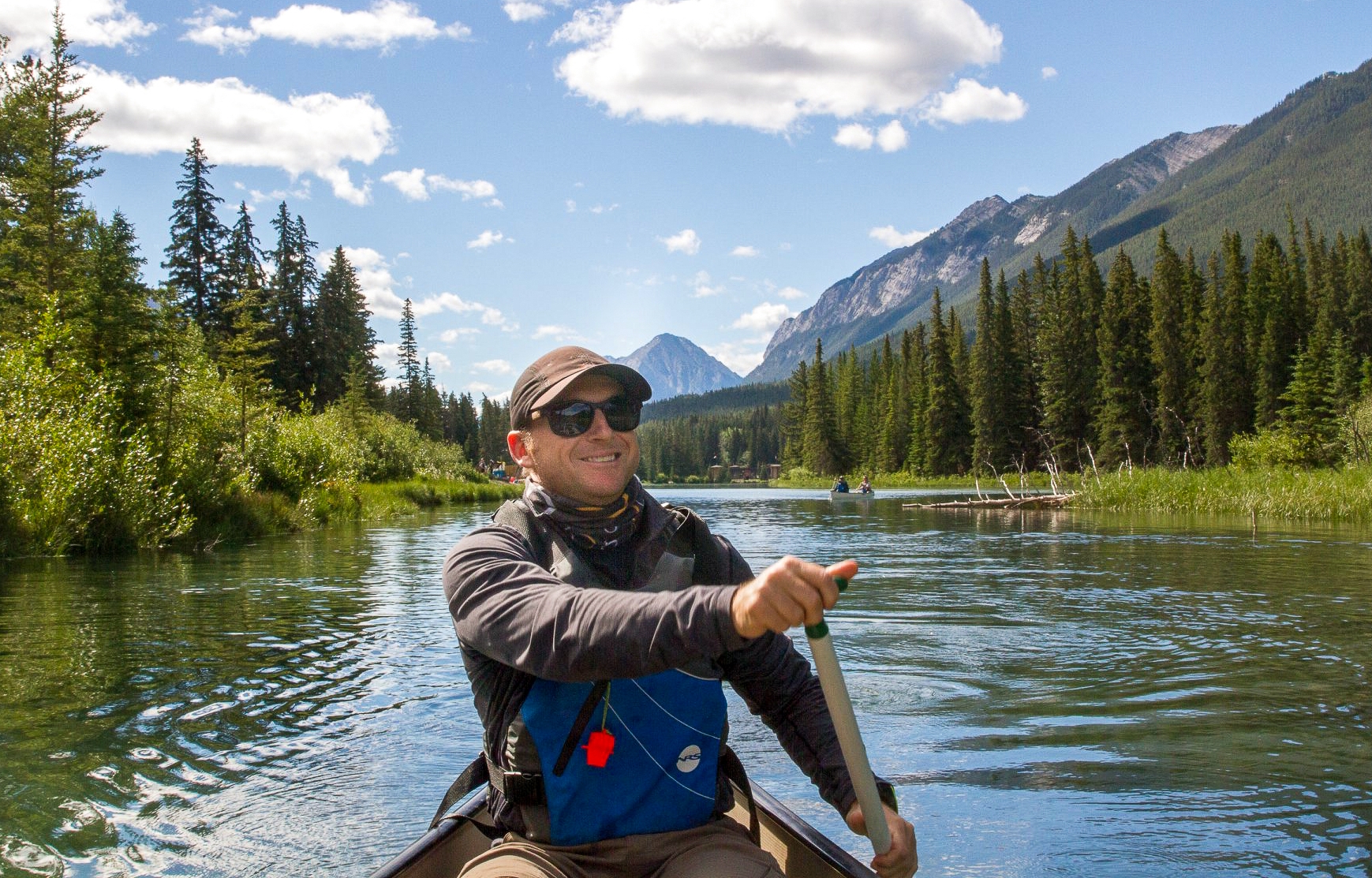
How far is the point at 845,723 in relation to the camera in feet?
6.72

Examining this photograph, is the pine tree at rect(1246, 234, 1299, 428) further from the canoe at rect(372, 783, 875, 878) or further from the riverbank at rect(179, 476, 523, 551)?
the canoe at rect(372, 783, 875, 878)

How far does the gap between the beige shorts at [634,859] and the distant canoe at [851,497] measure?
54421mm

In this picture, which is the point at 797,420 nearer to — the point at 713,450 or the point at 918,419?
the point at 918,419

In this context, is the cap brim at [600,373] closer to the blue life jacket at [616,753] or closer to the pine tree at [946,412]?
the blue life jacket at [616,753]

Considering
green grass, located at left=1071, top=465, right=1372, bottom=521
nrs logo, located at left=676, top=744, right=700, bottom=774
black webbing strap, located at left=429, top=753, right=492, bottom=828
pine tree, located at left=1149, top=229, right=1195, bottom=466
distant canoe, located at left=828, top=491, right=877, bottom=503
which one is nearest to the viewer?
nrs logo, located at left=676, top=744, right=700, bottom=774

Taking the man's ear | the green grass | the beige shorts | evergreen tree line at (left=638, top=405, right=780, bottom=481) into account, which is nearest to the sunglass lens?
the man's ear

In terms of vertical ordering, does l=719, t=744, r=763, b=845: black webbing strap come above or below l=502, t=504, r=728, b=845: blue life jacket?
below

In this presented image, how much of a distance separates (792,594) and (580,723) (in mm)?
883

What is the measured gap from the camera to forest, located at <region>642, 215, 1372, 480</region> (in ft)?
168

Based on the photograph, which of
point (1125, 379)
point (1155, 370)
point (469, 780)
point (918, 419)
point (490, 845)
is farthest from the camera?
point (918, 419)

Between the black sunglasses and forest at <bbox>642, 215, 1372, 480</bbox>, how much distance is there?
3878 cm

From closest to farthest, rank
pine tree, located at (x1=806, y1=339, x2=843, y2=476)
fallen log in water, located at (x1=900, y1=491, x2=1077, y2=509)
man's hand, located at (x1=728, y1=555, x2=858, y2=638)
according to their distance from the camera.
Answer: man's hand, located at (x1=728, y1=555, x2=858, y2=638)
fallen log in water, located at (x1=900, y1=491, x2=1077, y2=509)
pine tree, located at (x1=806, y1=339, x2=843, y2=476)

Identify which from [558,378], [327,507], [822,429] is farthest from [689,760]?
[822,429]

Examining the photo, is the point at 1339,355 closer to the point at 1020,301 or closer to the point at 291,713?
the point at 1020,301
